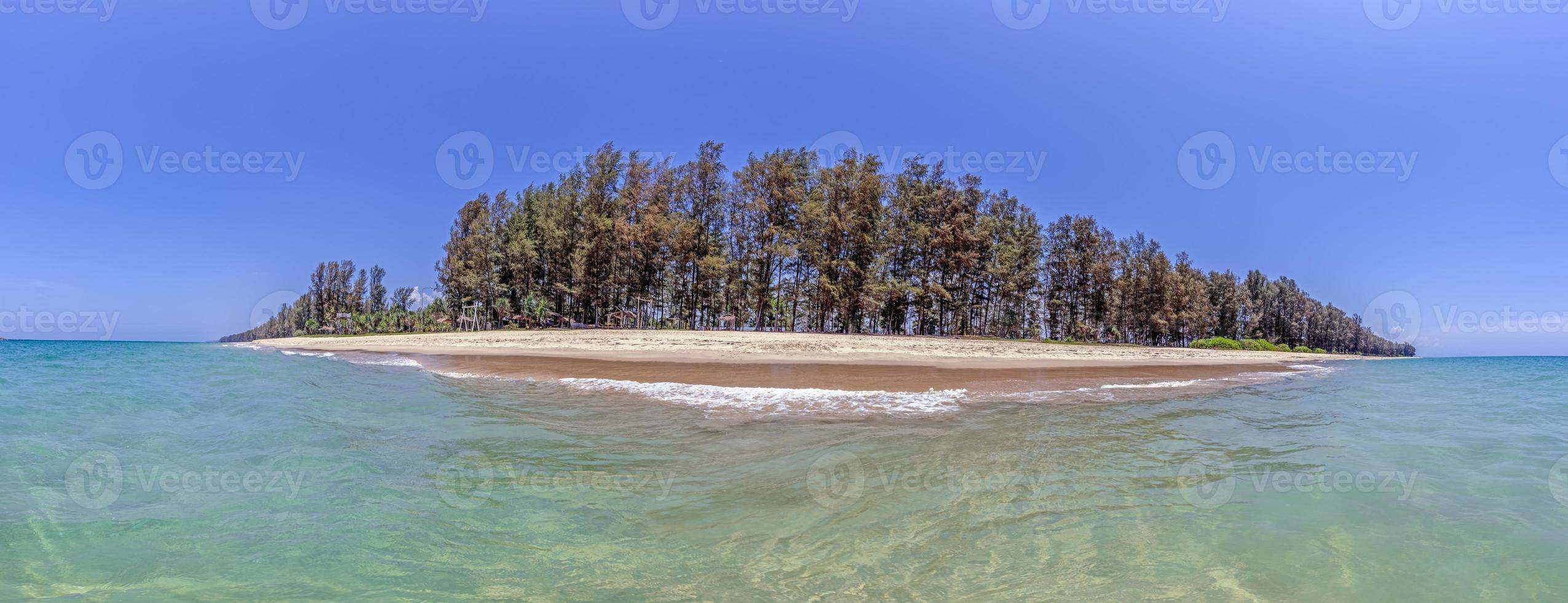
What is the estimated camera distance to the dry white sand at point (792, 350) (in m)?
A: 24.6

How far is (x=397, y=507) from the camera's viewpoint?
4719 mm

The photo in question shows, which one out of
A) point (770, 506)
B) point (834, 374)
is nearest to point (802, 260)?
point (834, 374)

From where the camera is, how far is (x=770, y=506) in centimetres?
474

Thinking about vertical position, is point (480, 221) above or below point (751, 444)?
above

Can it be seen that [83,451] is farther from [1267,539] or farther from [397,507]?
[1267,539]

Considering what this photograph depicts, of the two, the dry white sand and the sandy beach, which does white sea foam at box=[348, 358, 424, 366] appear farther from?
the dry white sand

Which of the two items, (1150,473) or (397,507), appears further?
(1150,473)

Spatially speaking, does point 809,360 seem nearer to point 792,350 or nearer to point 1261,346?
point 792,350

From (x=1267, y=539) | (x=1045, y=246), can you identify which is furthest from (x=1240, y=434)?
(x=1045, y=246)

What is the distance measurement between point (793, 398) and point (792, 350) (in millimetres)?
15701

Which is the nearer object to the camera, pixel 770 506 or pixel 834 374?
pixel 770 506

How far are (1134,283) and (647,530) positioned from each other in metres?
64.7

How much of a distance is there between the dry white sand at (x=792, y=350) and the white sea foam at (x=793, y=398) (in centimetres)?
856

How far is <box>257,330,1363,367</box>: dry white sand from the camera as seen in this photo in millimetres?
24609
